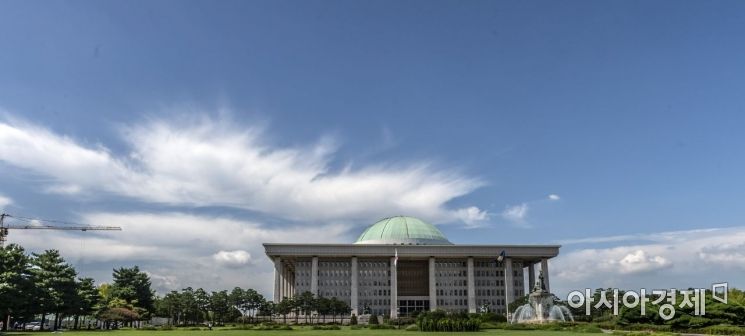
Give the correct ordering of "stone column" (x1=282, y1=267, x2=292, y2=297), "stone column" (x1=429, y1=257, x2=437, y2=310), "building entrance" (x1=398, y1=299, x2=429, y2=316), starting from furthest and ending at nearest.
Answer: "stone column" (x1=282, y1=267, x2=292, y2=297)
"building entrance" (x1=398, y1=299, x2=429, y2=316)
"stone column" (x1=429, y1=257, x2=437, y2=310)

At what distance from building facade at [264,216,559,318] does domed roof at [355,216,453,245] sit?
0.38 meters

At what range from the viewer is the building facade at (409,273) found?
11638 centimetres

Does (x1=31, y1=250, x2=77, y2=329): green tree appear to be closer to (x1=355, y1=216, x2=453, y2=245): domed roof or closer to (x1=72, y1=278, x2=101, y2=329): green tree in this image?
(x1=72, y1=278, x2=101, y2=329): green tree

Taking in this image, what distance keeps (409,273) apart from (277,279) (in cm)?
2849

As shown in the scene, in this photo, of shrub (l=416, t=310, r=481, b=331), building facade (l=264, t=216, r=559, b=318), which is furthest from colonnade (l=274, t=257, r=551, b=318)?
shrub (l=416, t=310, r=481, b=331)

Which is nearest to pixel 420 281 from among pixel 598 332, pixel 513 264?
pixel 513 264

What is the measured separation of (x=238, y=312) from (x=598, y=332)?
64258 millimetres

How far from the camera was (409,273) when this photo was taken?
125m

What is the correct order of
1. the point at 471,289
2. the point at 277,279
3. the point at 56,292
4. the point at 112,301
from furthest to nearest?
1. the point at 471,289
2. the point at 277,279
3. the point at 112,301
4. the point at 56,292

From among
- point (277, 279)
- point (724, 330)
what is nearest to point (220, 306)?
point (277, 279)

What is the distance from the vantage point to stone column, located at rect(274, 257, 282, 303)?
115312mm

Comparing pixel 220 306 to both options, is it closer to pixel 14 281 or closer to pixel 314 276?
pixel 314 276

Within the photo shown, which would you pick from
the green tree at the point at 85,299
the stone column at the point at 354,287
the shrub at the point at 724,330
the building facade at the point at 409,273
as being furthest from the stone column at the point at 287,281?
the shrub at the point at 724,330

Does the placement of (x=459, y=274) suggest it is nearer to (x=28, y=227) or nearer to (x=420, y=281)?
(x=420, y=281)
